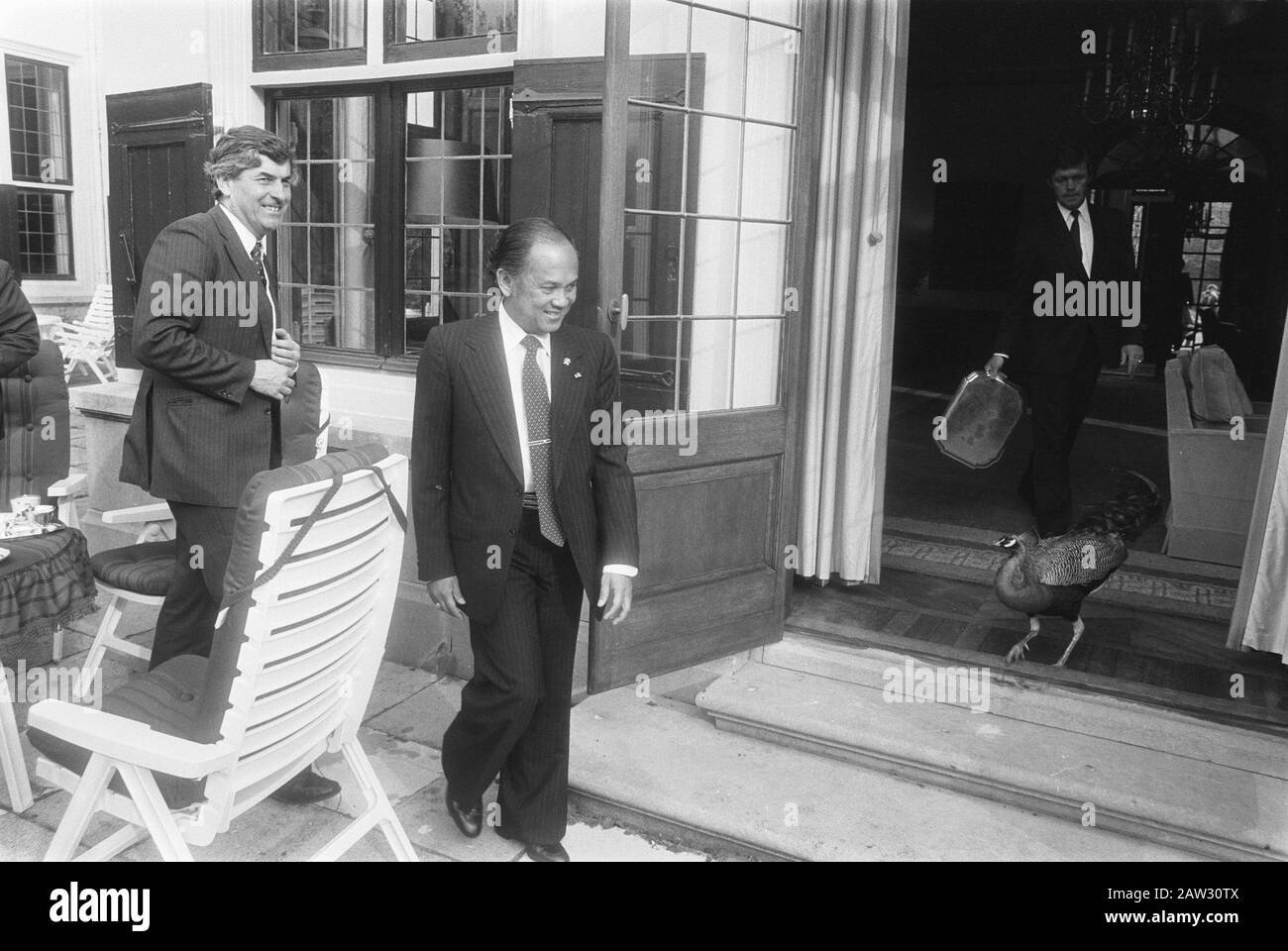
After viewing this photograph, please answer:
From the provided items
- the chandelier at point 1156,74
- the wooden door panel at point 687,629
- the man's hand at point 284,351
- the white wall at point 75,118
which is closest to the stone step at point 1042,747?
the wooden door panel at point 687,629

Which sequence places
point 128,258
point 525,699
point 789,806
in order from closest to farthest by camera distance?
point 525,699, point 789,806, point 128,258

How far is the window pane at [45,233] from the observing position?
11781mm

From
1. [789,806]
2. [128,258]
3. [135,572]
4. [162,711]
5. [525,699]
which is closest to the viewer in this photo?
[162,711]

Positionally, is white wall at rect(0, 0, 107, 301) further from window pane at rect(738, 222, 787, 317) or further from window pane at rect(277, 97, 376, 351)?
window pane at rect(738, 222, 787, 317)

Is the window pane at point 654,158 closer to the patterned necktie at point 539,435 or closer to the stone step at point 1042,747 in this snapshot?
the patterned necktie at point 539,435

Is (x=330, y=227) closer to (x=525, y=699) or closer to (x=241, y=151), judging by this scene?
(x=241, y=151)

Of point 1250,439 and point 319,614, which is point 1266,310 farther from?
point 319,614

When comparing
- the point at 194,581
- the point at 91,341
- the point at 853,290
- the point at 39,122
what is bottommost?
the point at 194,581

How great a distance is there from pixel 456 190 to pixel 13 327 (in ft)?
6.10

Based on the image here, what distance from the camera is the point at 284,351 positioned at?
3303 millimetres

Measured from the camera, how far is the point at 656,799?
3.13 meters

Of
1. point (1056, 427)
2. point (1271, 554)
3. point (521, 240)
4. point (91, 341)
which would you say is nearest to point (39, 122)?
point (91, 341)
